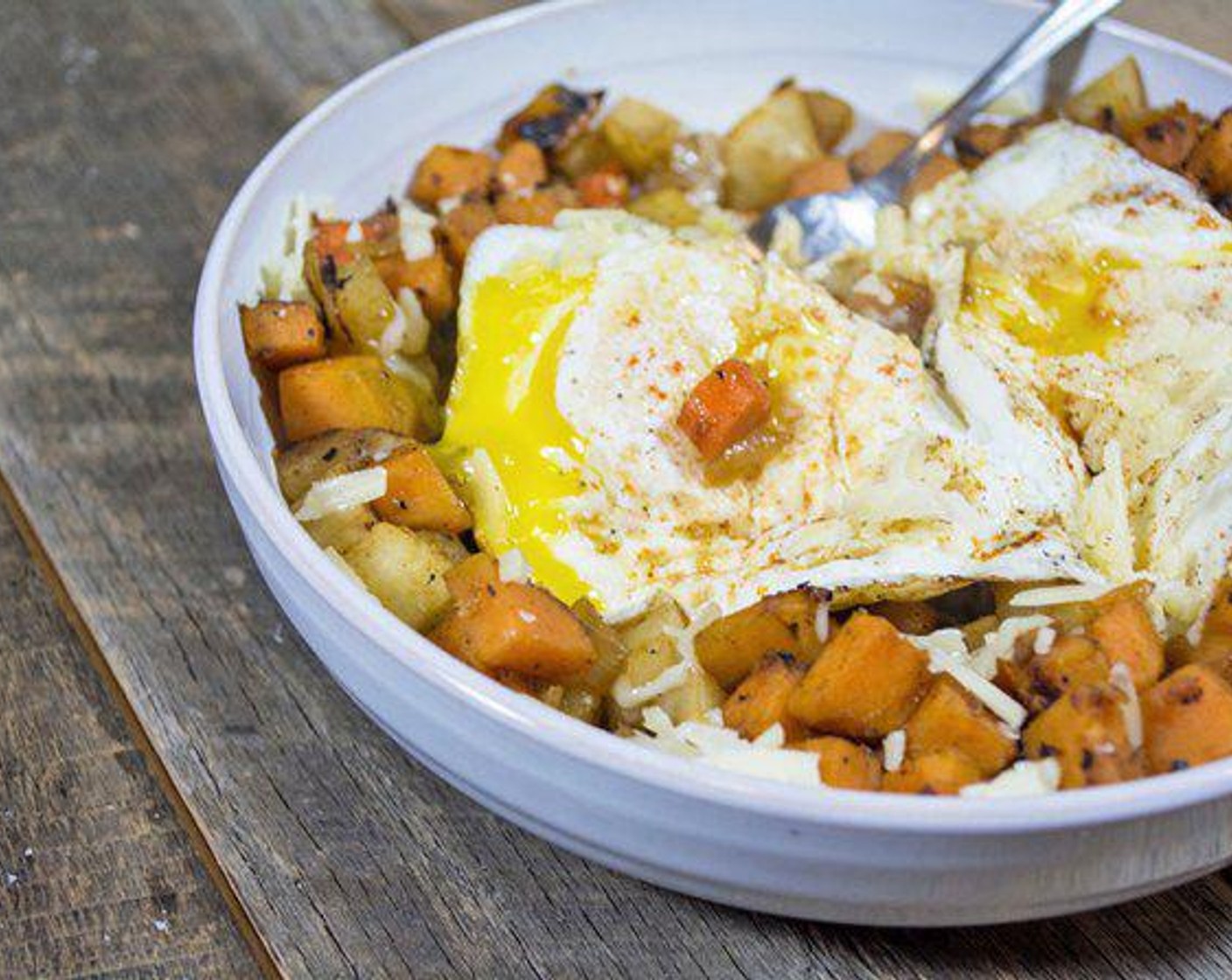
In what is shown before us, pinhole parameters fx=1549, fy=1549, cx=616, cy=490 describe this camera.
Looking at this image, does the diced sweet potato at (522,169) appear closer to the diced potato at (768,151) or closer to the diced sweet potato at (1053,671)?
the diced potato at (768,151)

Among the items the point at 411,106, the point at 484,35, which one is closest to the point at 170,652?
the point at 411,106

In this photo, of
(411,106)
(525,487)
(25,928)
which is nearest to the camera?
(25,928)

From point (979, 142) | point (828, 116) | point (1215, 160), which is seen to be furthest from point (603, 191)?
point (1215, 160)

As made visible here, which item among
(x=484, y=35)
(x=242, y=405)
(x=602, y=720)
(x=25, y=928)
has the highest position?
(x=484, y=35)

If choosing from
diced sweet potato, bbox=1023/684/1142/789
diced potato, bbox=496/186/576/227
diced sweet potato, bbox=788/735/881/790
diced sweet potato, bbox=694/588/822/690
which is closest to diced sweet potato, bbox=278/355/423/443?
diced potato, bbox=496/186/576/227

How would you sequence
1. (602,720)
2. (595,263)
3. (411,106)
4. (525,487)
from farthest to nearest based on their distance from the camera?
(411,106), (595,263), (525,487), (602,720)

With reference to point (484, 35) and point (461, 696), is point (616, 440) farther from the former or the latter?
point (484, 35)

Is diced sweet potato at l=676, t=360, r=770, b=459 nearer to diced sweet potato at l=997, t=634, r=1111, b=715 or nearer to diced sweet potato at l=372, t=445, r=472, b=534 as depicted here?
A: diced sweet potato at l=372, t=445, r=472, b=534
